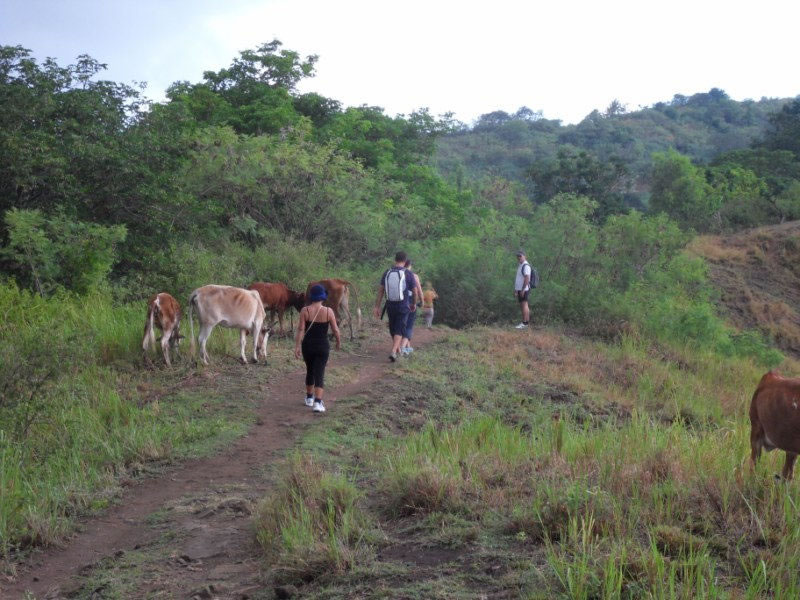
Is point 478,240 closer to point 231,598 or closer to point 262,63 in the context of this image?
point 262,63

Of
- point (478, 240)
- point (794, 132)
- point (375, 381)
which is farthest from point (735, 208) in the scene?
point (375, 381)

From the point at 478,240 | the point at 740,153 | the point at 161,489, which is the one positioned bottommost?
the point at 161,489

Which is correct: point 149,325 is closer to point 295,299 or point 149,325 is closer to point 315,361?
point 315,361

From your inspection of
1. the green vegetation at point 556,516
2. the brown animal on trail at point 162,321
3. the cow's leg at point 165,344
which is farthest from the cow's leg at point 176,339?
the green vegetation at point 556,516

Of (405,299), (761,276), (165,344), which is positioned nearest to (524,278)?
(405,299)

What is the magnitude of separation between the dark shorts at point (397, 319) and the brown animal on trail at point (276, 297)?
2538 mm

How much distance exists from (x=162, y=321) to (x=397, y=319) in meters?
3.84

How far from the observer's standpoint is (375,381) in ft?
40.7

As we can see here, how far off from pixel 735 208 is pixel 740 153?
9.20 meters

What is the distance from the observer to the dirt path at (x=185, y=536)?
216 inches

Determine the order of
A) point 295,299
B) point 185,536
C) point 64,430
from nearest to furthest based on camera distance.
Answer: point 185,536, point 64,430, point 295,299

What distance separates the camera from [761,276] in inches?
1266

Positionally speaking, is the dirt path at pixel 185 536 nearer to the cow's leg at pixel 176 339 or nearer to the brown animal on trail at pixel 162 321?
the brown animal on trail at pixel 162 321

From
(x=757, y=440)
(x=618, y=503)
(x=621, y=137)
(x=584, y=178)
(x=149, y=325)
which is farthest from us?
(x=621, y=137)
